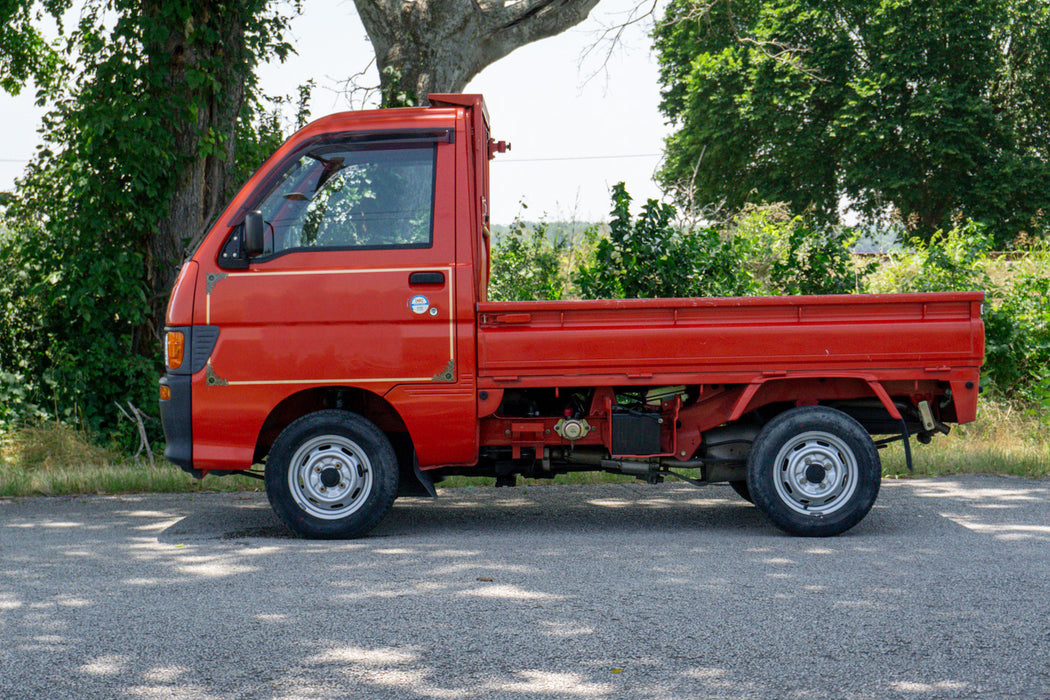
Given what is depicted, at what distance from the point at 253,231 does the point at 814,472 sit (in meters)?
3.64

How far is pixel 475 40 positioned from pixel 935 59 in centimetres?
2337

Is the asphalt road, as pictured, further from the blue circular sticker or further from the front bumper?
the blue circular sticker

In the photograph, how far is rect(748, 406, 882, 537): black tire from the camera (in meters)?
6.21

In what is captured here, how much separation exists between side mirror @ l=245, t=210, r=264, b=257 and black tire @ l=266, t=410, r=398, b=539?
107 centimetres

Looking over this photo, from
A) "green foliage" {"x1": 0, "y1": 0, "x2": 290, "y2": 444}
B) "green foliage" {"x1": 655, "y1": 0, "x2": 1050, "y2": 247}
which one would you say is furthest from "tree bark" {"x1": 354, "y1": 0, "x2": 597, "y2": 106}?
"green foliage" {"x1": 655, "y1": 0, "x2": 1050, "y2": 247}

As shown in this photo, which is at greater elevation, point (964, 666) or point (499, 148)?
point (499, 148)

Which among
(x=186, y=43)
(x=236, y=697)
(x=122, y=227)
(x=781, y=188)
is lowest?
(x=236, y=697)

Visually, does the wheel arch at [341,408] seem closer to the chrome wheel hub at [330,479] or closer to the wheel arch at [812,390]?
the chrome wheel hub at [330,479]

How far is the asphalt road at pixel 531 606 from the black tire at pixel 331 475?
7.0 inches

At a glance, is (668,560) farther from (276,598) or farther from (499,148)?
(499,148)

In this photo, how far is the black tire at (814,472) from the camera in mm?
6215

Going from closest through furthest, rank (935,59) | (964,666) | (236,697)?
1. (236,697)
2. (964,666)
3. (935,59)

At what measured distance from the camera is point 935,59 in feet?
102

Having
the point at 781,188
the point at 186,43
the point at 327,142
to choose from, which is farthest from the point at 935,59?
the point at 327,142
